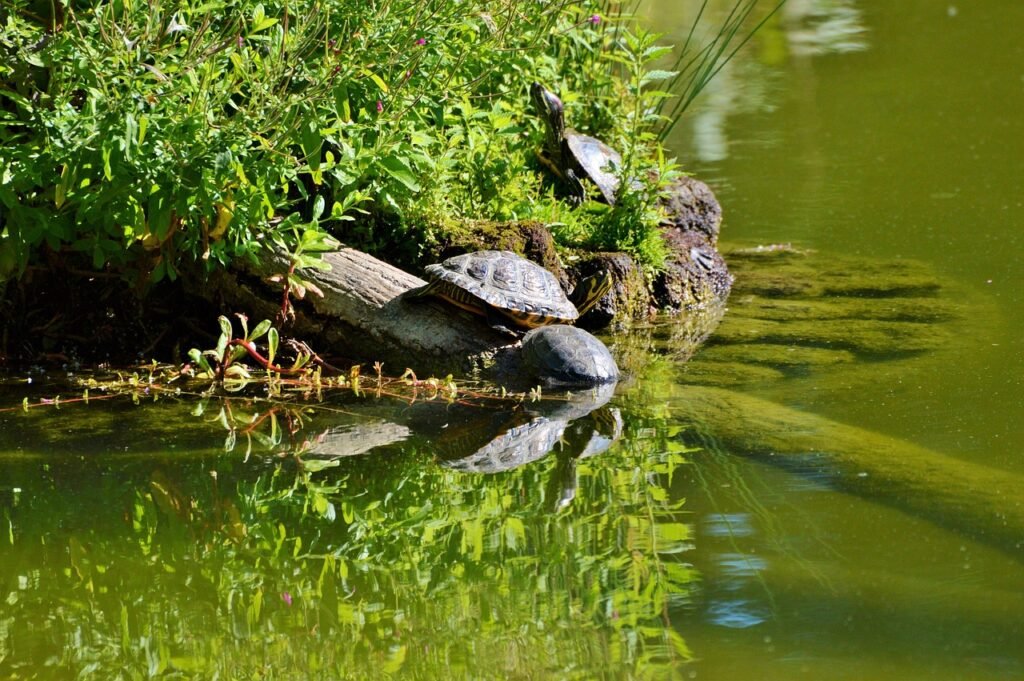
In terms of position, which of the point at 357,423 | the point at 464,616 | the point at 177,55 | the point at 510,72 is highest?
the point at 510,72

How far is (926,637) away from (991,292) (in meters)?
3.52

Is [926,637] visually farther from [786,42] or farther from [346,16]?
[786,42]

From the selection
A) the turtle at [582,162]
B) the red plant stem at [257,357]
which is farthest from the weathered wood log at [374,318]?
the turtle at [582,162]

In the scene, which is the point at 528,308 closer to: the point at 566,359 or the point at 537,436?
the point at 566,359

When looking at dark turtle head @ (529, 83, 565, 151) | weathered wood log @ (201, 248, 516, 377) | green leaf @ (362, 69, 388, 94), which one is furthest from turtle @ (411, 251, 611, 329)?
dark turtle head @ (529, 83, 565, 151)

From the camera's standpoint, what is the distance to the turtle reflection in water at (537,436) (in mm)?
3957

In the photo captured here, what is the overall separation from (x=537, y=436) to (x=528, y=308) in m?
0.93

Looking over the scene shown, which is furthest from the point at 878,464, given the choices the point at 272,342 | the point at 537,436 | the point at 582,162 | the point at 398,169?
the point at 582,162

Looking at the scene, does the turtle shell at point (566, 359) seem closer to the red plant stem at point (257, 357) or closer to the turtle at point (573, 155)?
the red plant stem at point (257, 357)

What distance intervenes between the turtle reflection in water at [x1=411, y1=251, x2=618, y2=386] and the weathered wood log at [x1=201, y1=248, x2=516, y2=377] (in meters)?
0.10

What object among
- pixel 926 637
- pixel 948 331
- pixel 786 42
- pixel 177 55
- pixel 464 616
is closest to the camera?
pixel 926 637

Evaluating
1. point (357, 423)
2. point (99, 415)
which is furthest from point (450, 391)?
point (99, 415)

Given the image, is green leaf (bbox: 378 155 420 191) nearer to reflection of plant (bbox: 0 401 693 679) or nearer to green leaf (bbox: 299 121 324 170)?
green leaf (bbox: 299 121 324 170)

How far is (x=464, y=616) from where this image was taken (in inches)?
112
